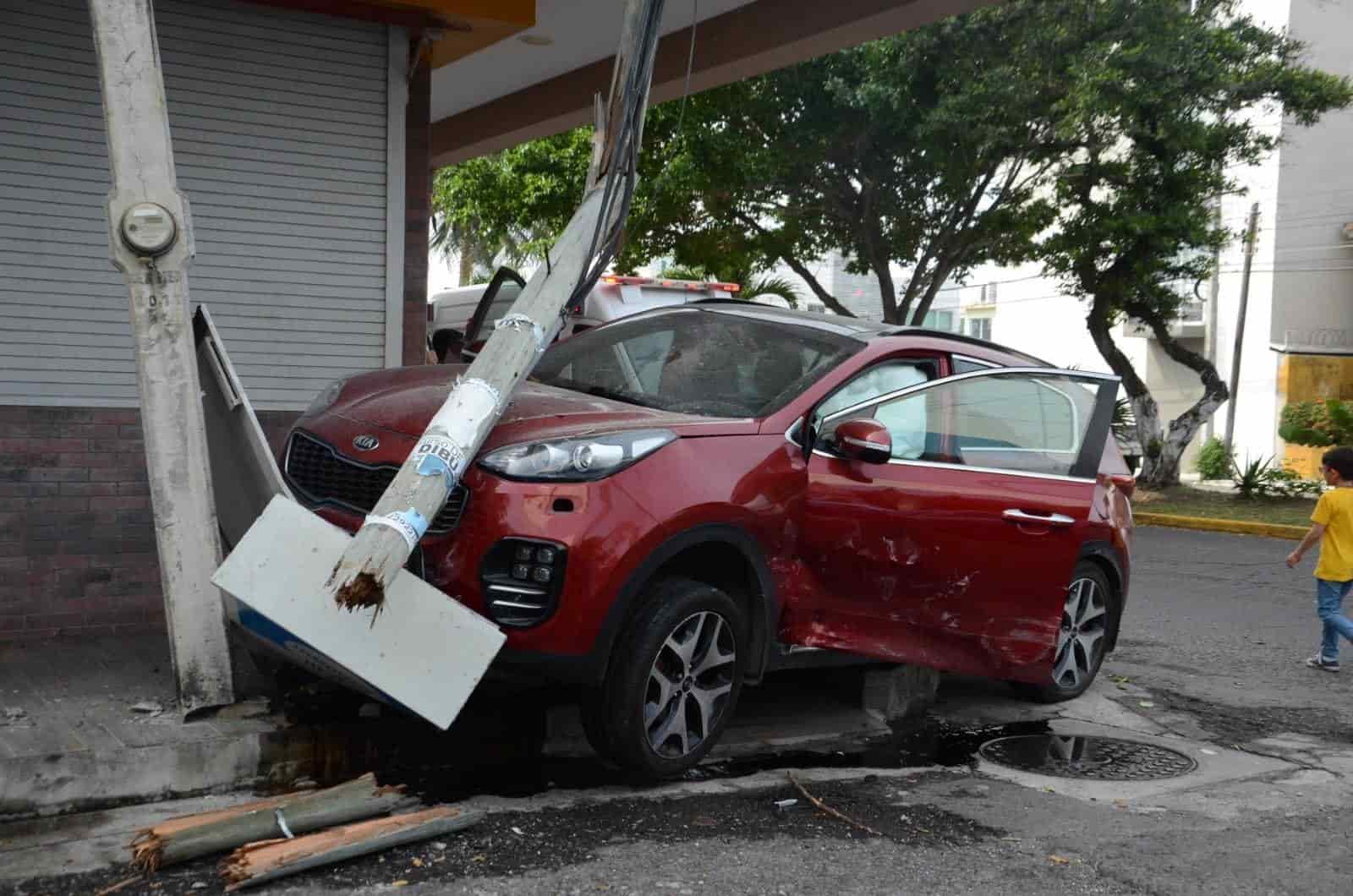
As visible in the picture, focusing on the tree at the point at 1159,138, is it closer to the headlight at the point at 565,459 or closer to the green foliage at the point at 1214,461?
the green foliage at the point at 1214,461

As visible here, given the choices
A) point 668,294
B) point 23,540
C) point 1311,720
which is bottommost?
point 1311,720

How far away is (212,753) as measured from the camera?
197 inches

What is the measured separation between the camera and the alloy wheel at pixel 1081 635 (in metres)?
7.17

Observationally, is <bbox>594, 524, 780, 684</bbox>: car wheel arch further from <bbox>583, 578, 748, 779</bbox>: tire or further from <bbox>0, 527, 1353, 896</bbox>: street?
<bbox>0, 527, 1353, 896</bbox>: street

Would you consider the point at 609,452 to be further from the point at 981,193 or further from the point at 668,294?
the point at 981,193

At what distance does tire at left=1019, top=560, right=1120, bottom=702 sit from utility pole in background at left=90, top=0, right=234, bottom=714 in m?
4.00

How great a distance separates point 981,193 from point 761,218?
3.91 metres

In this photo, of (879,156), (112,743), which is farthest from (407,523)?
(879,156)

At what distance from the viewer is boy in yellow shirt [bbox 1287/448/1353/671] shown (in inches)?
322

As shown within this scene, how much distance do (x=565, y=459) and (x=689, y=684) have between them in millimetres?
986

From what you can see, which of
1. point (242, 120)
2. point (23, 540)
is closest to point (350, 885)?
point (23, 540)

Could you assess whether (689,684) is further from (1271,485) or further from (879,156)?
(1271,485)

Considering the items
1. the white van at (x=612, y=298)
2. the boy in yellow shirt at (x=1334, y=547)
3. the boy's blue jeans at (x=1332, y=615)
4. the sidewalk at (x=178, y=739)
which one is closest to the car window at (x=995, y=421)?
the sidewalk at (x=178, y=739)

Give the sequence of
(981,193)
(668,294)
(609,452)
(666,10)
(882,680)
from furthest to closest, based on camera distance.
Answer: (981,193)
(668,294)
(666,10)
(882,680)
(609,452)
